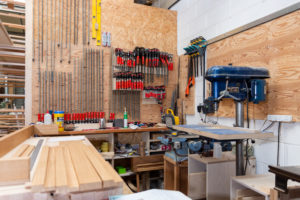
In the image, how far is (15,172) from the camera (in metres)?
0.65

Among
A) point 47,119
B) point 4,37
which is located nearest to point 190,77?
point 47,119

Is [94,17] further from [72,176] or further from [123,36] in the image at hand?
[72,176]

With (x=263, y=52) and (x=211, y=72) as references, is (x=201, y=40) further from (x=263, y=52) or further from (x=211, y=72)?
(x=211, y=72)

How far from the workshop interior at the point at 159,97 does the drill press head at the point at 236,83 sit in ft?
0.03

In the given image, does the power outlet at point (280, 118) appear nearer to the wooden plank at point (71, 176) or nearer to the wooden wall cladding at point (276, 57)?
the wooden wall cladding at point (276, 57)

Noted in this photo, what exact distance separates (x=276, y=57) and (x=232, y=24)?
85 cm

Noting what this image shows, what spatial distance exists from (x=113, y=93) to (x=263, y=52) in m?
2.24

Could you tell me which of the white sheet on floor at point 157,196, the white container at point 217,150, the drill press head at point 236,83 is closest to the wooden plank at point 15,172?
the white sheet on floor at point 157,196

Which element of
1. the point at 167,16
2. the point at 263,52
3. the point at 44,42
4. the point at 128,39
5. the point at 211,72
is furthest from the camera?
the point at 167,16

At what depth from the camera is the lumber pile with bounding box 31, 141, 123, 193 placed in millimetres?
602

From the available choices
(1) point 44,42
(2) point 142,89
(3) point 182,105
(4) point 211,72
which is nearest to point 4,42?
(1) point 44,42

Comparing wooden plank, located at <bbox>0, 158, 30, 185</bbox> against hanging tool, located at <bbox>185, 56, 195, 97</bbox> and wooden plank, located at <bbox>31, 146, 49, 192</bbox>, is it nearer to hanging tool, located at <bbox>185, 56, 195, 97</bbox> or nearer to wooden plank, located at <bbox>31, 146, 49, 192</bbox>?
wooden plank, located at <bbox>31, 146, 49, 192</bbox>

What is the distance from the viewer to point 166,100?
12.4ft

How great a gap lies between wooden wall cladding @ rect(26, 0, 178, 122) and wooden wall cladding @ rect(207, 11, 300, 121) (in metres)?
1.56
